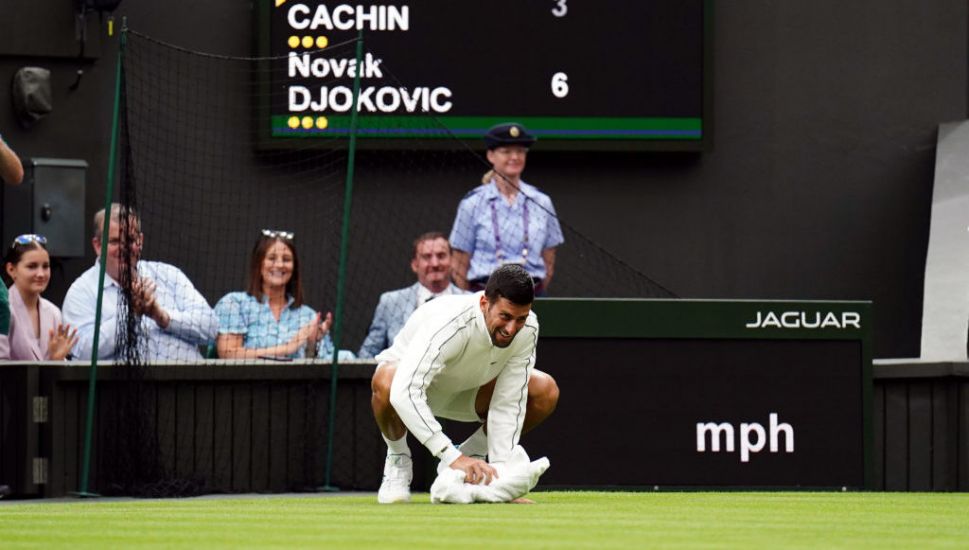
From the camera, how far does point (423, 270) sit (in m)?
13.0

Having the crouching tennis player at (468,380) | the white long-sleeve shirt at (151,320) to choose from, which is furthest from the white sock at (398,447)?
the white long-sleeve shirt at (151,320)

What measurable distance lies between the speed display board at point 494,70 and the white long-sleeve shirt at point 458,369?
204 inches

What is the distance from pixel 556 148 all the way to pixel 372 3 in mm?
1741

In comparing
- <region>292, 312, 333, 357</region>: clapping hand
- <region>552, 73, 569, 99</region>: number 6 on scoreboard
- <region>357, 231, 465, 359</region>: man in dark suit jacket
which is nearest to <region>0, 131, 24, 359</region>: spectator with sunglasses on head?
<region>292, 312, 333, 357</region>: clapping hand

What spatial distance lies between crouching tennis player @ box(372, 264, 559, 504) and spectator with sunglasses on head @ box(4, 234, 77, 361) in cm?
339

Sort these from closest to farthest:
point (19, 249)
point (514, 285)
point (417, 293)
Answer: point (514, 285) → point (19, 249) → point (417, 293)

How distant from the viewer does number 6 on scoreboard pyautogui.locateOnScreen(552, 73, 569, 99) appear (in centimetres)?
1445

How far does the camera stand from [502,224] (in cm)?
1340

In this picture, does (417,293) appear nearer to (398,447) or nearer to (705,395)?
(705,395)

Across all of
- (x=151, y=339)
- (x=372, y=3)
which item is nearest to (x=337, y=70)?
(x=372, y=3)

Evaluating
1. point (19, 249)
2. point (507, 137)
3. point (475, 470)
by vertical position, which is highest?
point (507, 137)

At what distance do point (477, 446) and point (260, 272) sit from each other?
10.6ft

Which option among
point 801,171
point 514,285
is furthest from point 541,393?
point 801,171

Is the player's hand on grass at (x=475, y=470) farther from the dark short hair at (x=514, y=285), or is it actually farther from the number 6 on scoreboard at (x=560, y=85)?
the number 6 on scoreboard at (x=560, y=85)
